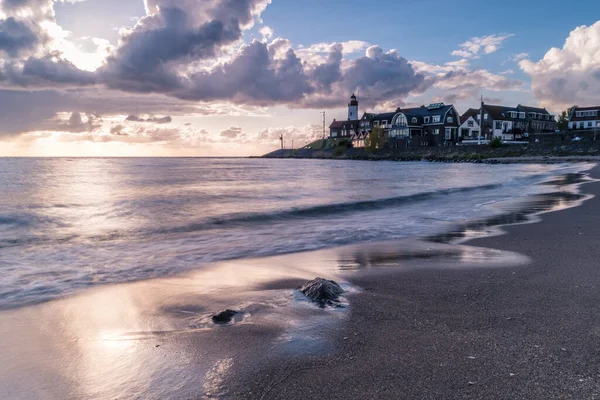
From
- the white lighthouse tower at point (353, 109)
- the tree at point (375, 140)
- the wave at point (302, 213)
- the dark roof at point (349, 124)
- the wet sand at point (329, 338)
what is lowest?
the wave at point (302, 213)

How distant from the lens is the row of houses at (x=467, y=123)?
9638 centimetres

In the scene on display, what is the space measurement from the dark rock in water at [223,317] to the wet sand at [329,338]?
0.13m

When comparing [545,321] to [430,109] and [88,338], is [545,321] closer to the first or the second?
[88,338]

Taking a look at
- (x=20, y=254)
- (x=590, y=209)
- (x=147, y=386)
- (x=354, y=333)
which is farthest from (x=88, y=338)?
(x=590, y=209)

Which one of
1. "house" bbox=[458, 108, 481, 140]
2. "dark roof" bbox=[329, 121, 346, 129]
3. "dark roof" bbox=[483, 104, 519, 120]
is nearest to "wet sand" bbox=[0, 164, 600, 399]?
"dark roof" bbox=[483, 104, 519, 120]

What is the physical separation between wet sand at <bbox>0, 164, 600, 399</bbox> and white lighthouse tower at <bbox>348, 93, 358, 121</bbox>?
129934 mm

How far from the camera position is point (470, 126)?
103 meters

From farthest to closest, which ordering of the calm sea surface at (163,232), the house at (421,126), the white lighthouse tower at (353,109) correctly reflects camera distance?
the white lighthouse tower at (353,109) → the house at (421,126) → the calm sea surface at (163,232)

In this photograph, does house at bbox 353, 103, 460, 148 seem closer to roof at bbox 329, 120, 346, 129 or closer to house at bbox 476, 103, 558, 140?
house at bbox 476, 103, 558, 140

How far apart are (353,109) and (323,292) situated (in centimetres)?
13311

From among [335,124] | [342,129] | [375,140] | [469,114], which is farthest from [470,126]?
[335,124]

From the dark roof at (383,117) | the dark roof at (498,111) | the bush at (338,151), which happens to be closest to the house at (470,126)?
the dark roof at (498,111)

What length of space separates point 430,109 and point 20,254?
10975 cm

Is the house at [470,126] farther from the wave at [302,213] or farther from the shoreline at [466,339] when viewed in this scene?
the shoreline at [466,339]
